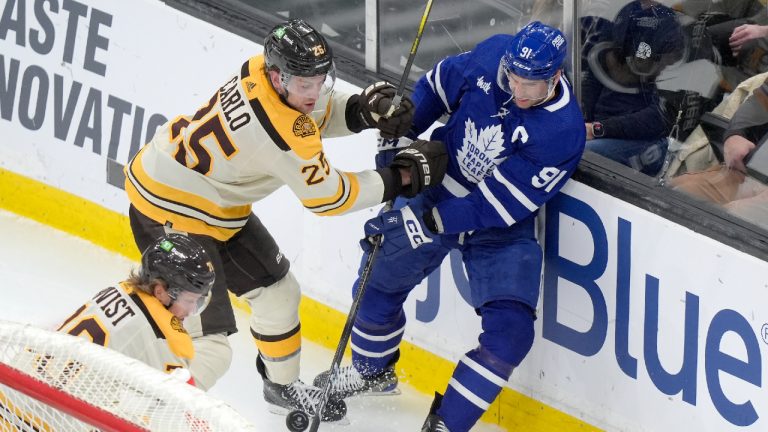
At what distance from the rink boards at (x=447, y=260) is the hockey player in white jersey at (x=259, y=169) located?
52cm

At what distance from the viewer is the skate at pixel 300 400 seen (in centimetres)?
454

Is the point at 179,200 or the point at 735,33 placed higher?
the point at 735,33

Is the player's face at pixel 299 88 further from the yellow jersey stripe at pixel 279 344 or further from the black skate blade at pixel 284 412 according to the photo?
the black skate blade at pixel 284 412

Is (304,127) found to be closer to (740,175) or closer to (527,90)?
(527,90)

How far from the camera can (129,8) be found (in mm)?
5199

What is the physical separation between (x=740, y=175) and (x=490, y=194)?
696 millimetres

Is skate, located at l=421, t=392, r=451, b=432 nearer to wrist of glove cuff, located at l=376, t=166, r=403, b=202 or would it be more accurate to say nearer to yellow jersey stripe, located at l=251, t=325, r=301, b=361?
yellow jersey stripe, located at l=251, t=325, r=301, b=361

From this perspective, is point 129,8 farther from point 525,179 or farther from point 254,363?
point 525,179

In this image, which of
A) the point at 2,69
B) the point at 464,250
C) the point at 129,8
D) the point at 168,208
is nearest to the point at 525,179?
the point at 464,250

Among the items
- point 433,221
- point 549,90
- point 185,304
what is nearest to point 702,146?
point 549,90

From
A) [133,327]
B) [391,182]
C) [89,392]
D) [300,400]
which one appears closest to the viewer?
[89,392]

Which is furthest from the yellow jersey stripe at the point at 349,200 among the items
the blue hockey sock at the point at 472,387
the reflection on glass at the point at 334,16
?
the reflection on glass at the point at 334,16

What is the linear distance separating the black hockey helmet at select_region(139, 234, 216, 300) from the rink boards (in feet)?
4.25

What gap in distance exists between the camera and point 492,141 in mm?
4047
